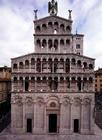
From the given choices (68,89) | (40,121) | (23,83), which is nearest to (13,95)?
(23,83)

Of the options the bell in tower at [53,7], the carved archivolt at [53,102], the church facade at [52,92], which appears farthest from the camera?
the bell in tower at [53,7]

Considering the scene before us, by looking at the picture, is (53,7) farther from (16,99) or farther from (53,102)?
(16,99)

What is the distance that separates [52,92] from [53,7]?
34.1ft

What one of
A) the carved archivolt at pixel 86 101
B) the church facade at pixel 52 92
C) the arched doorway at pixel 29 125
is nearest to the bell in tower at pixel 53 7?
the church facade at pixel 52 92

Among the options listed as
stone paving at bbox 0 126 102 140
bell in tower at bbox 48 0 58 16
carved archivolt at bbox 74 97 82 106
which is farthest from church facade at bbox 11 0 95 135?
bell in tower at bbox 48 0 58 16

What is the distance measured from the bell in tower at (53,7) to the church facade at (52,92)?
4645 mm

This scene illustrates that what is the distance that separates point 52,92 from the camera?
101 ft

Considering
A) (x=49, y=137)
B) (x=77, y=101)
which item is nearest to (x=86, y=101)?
(x=77, y=101)

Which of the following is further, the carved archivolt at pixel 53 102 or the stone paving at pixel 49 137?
the carved archivolt at pixel 53 102

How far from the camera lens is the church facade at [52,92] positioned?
30625 mm

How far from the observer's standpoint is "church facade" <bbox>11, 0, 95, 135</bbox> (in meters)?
30.6

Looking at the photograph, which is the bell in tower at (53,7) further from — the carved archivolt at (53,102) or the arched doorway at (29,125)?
the arched doorway at (29,125)

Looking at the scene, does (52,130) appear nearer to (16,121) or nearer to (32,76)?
(16,121)

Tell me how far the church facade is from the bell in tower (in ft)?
15.2
